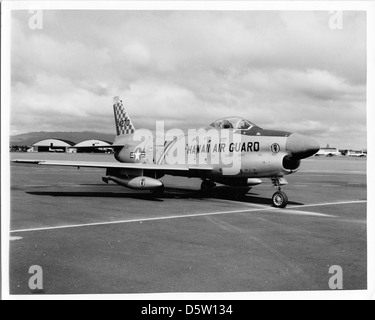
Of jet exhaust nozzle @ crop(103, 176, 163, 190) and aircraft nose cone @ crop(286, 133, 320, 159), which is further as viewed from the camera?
jet exhaust nozzle @ crop(103, 176, 163, 190)

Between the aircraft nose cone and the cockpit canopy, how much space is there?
1.77m

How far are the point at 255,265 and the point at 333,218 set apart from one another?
4.72m

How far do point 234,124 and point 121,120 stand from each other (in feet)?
26.1

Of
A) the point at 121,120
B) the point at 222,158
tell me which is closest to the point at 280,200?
the point at 222,158

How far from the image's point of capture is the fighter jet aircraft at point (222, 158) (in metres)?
10.3

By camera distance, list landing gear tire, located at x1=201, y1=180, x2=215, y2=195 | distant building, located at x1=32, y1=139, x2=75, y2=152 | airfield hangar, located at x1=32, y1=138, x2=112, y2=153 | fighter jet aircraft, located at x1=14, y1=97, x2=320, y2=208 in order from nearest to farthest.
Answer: fighter jet aircraft, located at x1=14, y1=97, x2=320, y2=208 < airfield hangar, located at x1=32, y1=138, x2=112, y2=153 < landing gear tire, located at x1=201, y1=180, x2=215, y2=195 < distant building, located at x1=32, y1=139, x2=75, y2=152

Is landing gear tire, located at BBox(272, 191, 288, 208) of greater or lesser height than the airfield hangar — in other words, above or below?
below

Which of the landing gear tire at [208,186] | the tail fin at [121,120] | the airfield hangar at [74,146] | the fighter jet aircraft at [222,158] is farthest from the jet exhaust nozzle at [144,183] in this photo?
the tail fin at [121,120]

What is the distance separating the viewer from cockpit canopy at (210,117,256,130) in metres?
11.5

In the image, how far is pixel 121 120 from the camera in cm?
1759

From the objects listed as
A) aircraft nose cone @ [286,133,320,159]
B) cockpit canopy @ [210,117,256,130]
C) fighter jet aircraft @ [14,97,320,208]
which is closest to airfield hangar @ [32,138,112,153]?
fighter jet aircraft @ [14,97,320,208]

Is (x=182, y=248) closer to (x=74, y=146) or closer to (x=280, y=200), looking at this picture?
(x=280, y=200)

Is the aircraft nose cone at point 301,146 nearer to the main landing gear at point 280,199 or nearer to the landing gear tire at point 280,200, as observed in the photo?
the main landing gear at point 280,199

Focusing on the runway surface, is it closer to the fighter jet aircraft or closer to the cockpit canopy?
the fighter jet aircraft
